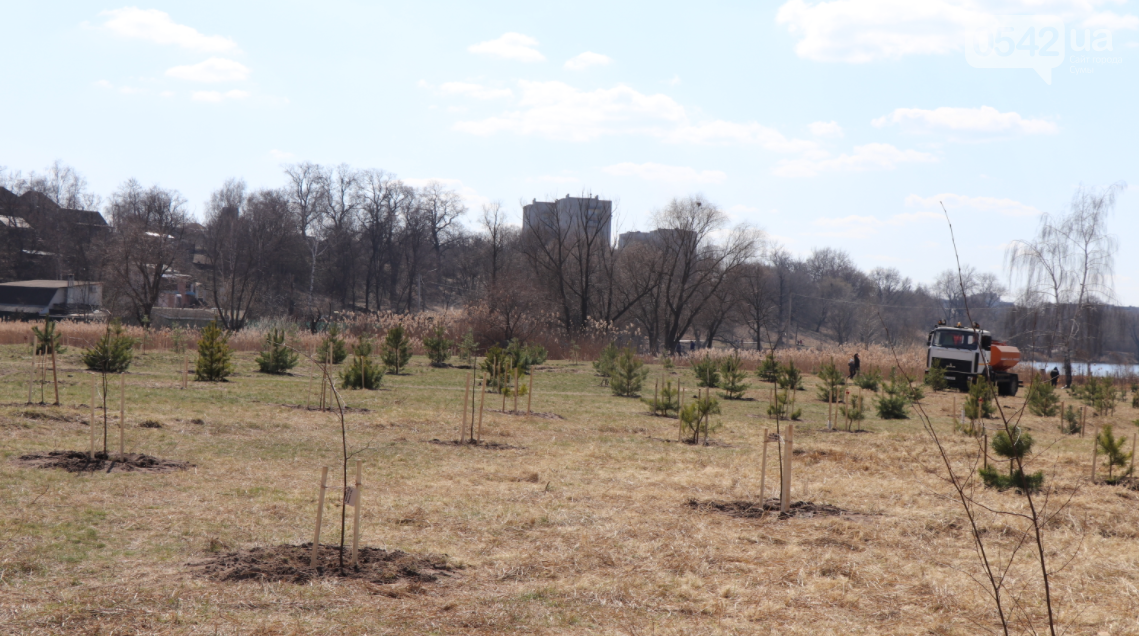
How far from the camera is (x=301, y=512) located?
673 centimetres

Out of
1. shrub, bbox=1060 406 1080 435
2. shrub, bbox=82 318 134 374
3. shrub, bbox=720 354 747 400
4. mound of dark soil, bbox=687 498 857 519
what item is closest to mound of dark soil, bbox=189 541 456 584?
mound of dark soil, bbox=687 498 857 519

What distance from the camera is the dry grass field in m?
4.50

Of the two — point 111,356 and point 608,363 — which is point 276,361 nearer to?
point 111,356

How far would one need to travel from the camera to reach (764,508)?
25.0 feet

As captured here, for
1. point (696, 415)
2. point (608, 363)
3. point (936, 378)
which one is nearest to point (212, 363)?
point (608, 363)

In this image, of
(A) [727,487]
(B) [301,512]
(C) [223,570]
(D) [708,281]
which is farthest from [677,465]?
(D) [708,281]

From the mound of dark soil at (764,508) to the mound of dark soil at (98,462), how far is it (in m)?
5.25

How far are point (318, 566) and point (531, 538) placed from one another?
1.68 metres

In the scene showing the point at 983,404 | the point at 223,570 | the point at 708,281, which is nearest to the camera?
the point at 223,570

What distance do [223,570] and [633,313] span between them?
45.9 meters

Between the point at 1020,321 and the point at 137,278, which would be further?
the point at 137,278

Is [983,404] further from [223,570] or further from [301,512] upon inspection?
[223,570]

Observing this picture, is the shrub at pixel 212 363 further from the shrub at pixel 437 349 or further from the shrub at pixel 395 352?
the shrub at pixel 437 349

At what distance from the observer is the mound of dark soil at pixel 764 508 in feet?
24.4
